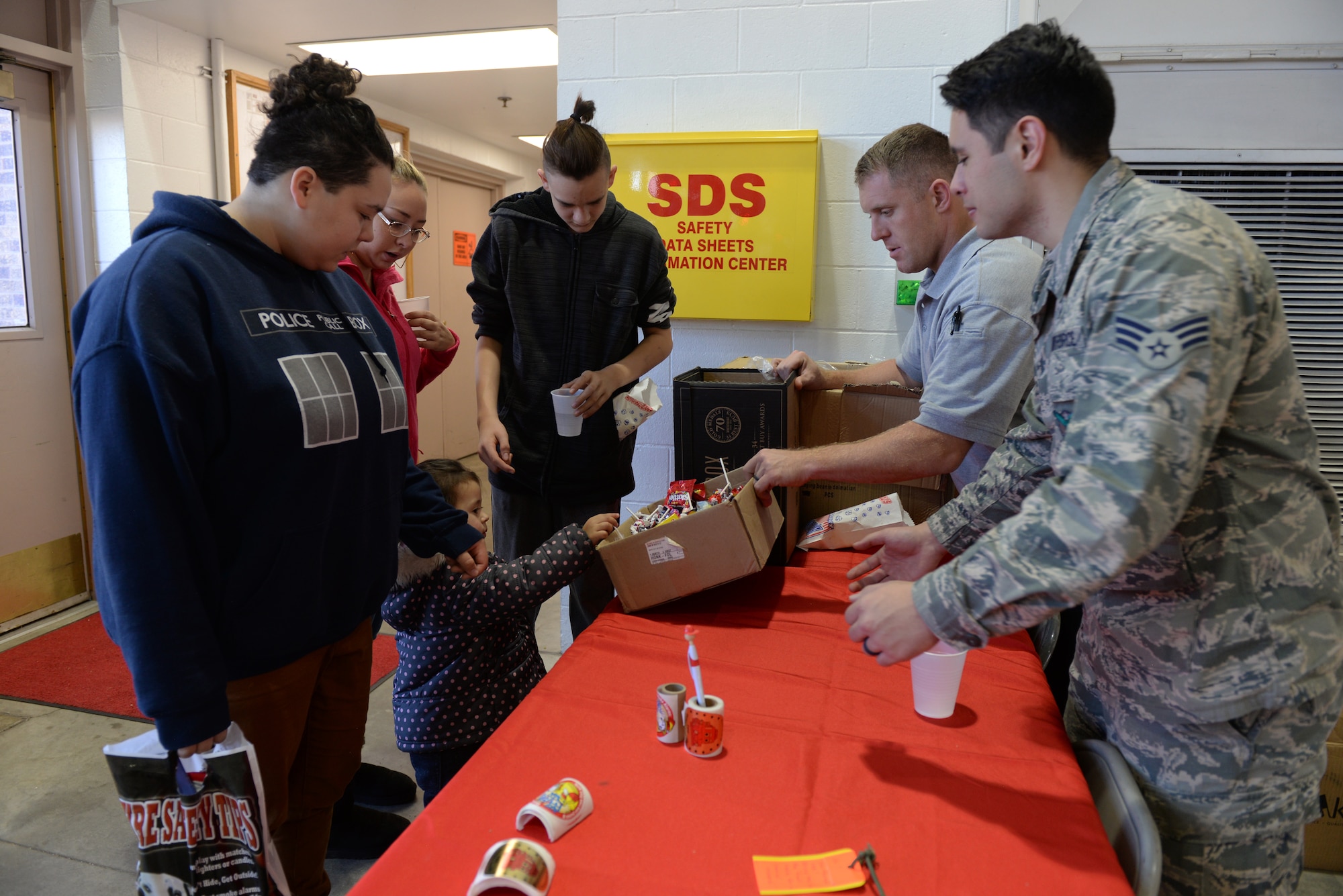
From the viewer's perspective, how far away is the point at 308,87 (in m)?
1.33

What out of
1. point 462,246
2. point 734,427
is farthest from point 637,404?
point 462,246

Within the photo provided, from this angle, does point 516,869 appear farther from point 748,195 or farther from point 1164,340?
point 748,195

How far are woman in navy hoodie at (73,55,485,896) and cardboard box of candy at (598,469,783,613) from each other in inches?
18.3

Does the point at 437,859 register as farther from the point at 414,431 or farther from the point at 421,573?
the point at 414,431

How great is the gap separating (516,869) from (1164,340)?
2.98 feet

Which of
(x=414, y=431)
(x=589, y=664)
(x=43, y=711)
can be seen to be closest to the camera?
(x=589, y=664)

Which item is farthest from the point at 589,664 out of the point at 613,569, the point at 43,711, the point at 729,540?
the point at 43,711

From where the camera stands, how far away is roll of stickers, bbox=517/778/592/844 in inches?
39.8

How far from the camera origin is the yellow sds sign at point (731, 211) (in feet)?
9.59

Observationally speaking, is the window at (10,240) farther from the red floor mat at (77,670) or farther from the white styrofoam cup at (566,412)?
the white styrofoam cup at (566,412)

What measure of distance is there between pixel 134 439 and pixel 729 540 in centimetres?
102

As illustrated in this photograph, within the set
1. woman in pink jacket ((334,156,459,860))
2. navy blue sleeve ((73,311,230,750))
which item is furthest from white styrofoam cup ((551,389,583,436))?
navy blue sleeve ((73,311,230,750))

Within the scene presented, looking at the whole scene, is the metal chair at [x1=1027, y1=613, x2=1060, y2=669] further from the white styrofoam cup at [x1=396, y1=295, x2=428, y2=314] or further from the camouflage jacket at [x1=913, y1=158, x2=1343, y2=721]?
the white styrofoam cup at [x1=396, y1=295, x2=428, y2=314]

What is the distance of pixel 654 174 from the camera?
302 centimetres
